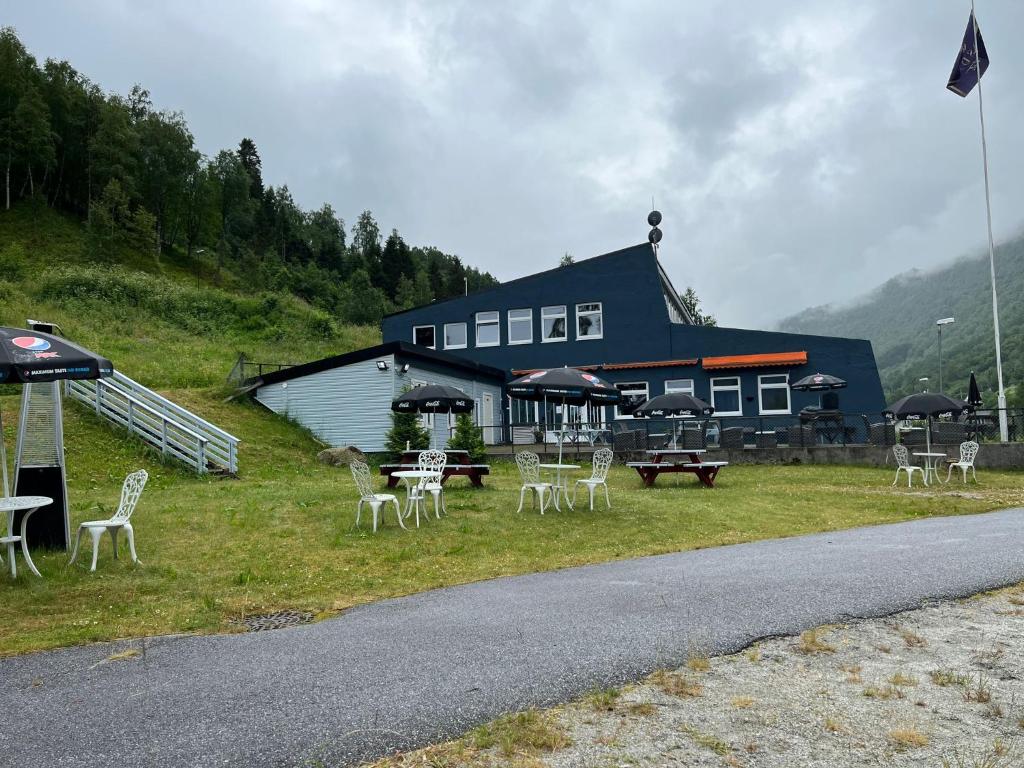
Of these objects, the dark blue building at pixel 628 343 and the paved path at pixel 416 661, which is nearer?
the paved path at pixel 416 661

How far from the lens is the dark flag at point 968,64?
2475cm

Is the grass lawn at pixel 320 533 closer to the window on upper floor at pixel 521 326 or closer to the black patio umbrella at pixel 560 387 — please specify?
the black patio umbrella at pixel 560 387

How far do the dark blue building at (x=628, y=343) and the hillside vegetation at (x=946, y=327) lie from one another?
957 inches

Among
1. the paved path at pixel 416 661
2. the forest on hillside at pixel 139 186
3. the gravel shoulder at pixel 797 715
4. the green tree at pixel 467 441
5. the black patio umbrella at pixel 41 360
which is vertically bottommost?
the gravel shoulder at pixel 797 715

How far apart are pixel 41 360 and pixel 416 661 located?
14.8 ft

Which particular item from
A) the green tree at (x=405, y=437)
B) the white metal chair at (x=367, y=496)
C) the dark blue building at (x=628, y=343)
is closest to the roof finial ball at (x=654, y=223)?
the dark blue building at (x=628, y=343)

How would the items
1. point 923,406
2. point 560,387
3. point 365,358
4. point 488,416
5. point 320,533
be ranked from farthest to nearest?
point 488,416 < point 365,358 < point 923,406 < point 560,387 < point 320,533

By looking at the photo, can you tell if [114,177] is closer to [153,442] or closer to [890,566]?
[153,442]

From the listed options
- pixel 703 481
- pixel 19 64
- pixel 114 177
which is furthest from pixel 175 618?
pixel 19 64

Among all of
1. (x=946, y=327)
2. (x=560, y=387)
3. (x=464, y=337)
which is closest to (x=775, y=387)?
(x=464, y=337)

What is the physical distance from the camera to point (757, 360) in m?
27.5

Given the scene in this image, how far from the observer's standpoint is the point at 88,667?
4.61m

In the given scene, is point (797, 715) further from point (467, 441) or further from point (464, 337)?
point (464, 337)

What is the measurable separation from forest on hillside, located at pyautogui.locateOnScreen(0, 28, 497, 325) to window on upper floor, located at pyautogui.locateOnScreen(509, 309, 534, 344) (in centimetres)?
2420
